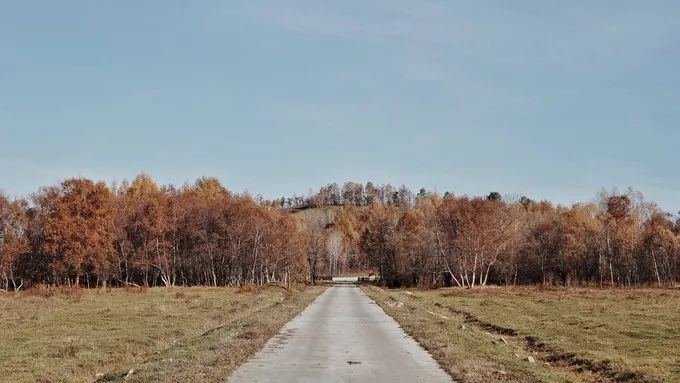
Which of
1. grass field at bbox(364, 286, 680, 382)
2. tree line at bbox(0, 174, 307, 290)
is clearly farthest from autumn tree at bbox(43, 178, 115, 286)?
grass field at bbox(364, 286, 680, 382)

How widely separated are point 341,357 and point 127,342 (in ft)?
33.2

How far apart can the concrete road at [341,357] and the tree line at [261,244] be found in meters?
63.3

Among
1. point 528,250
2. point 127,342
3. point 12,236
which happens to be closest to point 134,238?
point 12,236

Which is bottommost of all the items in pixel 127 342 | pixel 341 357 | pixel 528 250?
pixel 127 342

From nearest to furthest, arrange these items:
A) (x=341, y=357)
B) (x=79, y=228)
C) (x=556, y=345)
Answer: (x=341, y=357) < (x=556, y=345) < (x=79, y=228)

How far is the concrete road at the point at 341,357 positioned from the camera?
48.9 feet

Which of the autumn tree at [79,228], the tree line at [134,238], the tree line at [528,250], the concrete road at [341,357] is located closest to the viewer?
the concrete road at [341,357]

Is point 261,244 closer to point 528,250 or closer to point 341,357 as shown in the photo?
point 528,250

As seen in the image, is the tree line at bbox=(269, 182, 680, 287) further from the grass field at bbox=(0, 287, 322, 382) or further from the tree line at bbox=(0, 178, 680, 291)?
the grass field at bbox=(0, 287, 322, 382)

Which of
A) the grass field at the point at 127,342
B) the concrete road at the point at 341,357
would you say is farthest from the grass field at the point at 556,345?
the grass field at the point at 127,342

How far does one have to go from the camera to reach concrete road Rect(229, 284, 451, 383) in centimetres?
1491

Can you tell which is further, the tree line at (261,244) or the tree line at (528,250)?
the tree line at (528,250)

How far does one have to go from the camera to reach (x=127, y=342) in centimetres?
2386

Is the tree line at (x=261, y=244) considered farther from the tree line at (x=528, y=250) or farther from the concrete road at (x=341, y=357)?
the concrete road at (x=341, y=357)
